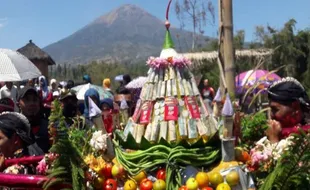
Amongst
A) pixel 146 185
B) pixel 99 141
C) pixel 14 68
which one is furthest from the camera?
pixel 14 68

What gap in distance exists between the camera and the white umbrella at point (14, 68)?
6.34m

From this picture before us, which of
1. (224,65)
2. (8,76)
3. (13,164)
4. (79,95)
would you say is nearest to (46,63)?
(79,95)

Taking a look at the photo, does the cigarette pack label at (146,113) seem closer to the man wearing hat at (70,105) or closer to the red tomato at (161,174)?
the red tomato at (161,174)

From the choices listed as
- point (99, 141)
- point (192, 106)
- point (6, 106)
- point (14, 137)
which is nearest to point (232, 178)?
point (192, 106)

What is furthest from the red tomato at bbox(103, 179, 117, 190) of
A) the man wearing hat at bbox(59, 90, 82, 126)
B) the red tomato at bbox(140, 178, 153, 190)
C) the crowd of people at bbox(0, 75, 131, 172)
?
the man wearing hat at bbox(59, 90, 82, 126)

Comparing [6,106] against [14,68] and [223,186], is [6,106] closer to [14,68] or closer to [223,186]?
[14,68]

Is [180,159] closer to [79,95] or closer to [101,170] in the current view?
[101,170]

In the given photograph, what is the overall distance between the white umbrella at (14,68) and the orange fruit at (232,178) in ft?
12.1

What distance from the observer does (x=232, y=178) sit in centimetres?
330

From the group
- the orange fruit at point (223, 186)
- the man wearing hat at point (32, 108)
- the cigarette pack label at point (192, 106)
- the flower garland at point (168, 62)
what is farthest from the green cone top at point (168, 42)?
the man wearing hat at point (32, 108)

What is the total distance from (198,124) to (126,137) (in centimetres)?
52

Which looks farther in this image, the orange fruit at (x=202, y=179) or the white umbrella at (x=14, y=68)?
the white umbrella at (x=14, y=68)

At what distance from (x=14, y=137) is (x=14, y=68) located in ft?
8.56

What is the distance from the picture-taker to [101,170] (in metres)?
3.54
